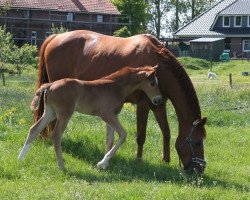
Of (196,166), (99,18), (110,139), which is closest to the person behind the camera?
(196,166)

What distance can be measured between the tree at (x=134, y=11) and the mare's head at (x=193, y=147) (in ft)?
241

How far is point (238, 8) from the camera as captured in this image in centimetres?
8081

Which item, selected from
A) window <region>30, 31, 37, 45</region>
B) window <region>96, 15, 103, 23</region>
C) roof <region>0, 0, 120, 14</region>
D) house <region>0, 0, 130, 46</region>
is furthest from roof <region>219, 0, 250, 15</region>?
window <region>30, 31, 37, 45</region>

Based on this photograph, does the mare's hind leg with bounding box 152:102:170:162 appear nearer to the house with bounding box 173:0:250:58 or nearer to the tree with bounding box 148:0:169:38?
the house with bounding box 173:0:250:58

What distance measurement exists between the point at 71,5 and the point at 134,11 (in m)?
11.5

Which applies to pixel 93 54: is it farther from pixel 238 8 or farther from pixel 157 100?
pixel 238 8

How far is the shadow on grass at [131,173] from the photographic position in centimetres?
830

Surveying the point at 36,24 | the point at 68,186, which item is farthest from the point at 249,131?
the point at 36,24

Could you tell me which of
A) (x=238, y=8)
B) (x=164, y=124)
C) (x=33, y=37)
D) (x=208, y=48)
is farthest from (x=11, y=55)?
(x=238, y=8)

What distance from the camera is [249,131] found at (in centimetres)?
1372

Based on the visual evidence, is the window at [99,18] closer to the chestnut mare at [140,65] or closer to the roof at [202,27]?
the roof at [202,27]

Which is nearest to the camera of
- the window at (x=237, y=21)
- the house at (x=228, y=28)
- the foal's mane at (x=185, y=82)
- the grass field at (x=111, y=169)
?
the grass field at (x=111, y=169)

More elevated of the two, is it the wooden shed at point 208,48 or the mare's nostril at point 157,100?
the wooden shed at point 208,48

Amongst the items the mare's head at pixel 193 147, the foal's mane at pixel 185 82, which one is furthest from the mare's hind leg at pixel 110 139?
the foal's mane at pixel 185 82
